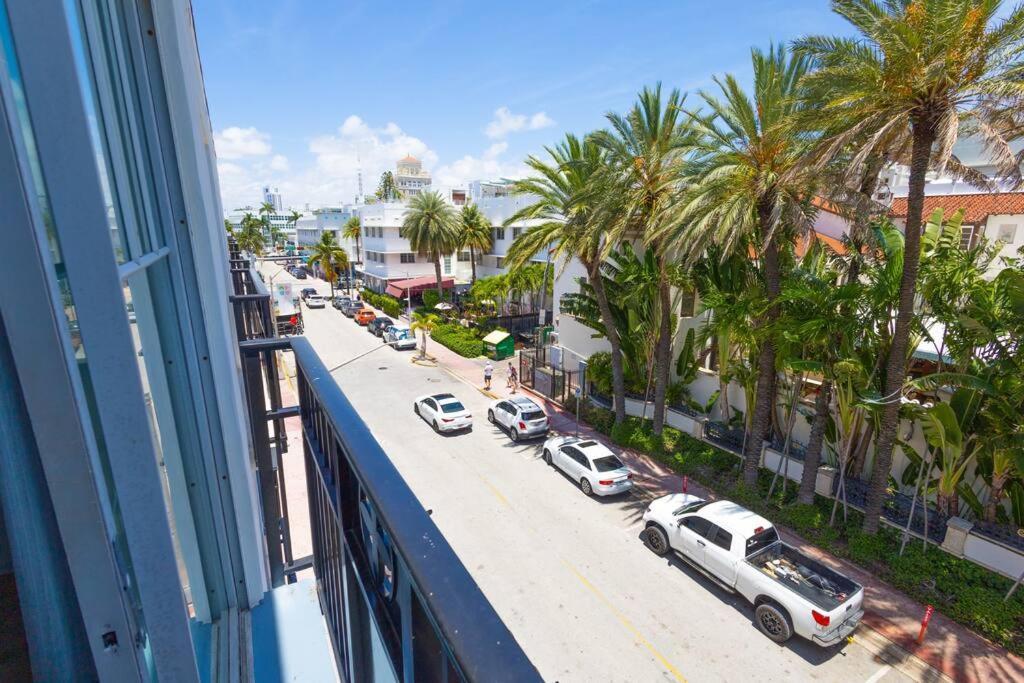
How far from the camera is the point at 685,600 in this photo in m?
9.60

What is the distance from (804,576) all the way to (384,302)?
3496 cm

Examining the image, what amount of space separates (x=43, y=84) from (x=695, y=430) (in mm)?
16136

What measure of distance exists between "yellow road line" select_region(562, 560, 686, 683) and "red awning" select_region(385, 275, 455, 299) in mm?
29336

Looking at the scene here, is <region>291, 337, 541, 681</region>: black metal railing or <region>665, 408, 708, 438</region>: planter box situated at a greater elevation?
<region>291, 337, 541, 681</region>: black metal railing

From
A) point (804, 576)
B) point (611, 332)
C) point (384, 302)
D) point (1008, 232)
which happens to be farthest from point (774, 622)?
point (384, 302)

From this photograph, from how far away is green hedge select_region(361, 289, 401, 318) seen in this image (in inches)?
1507

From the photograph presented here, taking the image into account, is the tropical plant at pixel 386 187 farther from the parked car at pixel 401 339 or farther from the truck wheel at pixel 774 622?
the truck wheel at pixel 774 622

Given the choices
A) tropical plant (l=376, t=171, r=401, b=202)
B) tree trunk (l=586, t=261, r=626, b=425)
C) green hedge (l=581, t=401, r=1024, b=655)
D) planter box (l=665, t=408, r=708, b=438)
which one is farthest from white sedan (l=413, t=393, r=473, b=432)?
tropical plant (l=376, t=171, r=401, b=202)

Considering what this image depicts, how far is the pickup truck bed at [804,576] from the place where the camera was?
8.34m

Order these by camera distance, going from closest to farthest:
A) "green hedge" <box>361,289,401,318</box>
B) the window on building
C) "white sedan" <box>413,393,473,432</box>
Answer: "white sedan" <box>413,393,473,432</box> → the window on building → "green hedge" <box>361,289,401,318</box>

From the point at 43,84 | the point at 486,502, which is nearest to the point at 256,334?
the point at 43,84

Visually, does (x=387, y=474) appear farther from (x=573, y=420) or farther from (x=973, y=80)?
(x=573, y=420)

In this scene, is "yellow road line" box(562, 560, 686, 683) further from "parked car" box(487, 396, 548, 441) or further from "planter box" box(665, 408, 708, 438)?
"planter box" box(665, 408, 708, 438)

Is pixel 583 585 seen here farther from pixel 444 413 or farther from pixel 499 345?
pixel 499 345
